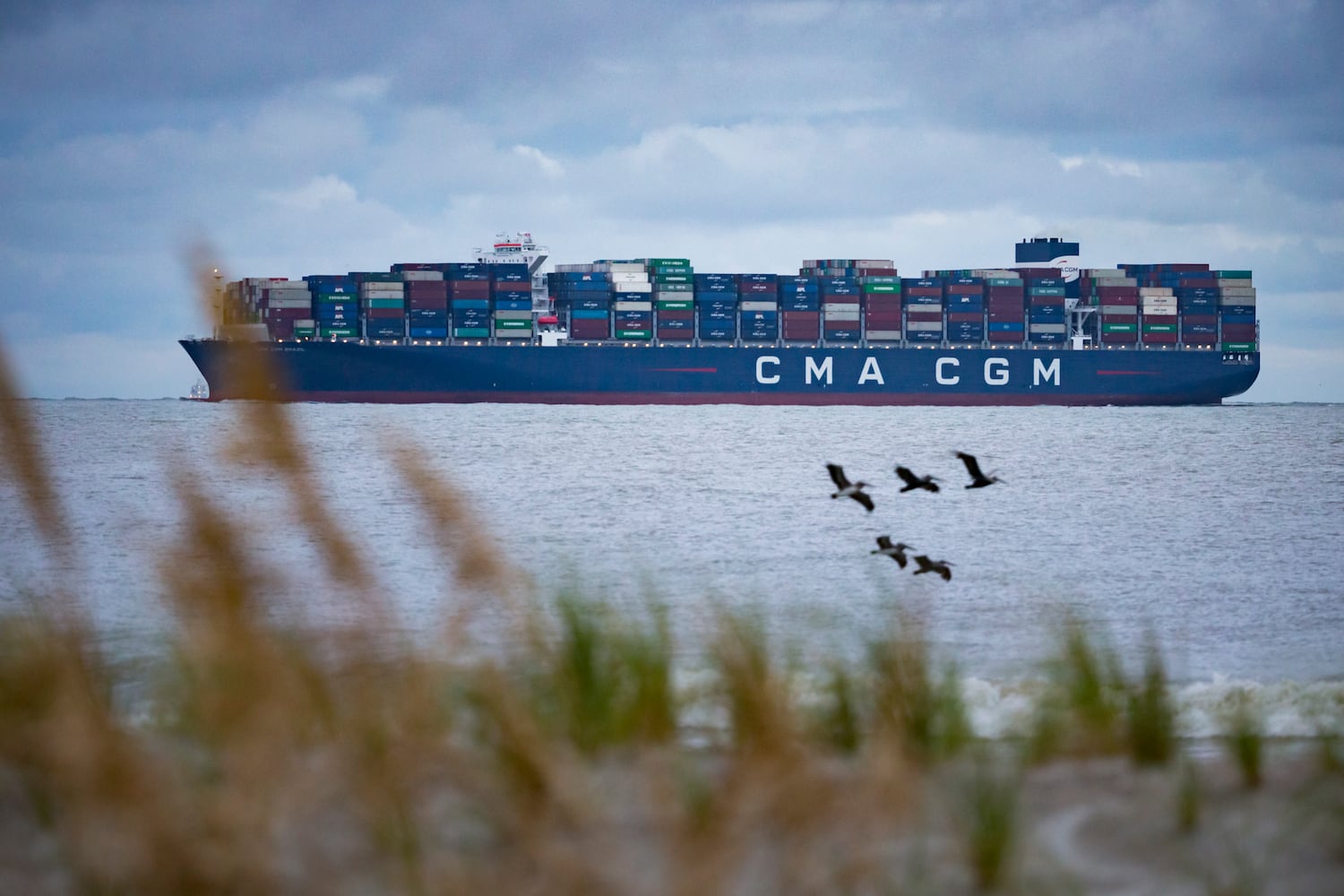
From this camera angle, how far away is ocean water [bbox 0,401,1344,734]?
7.72 m

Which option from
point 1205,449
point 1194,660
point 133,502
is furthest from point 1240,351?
point 1194,660

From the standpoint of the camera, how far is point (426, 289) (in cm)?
5478

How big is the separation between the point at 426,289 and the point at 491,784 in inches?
2101

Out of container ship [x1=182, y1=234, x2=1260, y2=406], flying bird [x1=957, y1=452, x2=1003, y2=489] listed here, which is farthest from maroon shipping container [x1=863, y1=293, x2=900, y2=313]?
flying bird [x1=957, y1=452, x2=1003, y2=489]

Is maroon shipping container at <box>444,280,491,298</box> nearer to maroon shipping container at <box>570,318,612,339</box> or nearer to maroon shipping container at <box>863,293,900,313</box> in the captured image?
maroon shipping container at <box>570,318,612,339</box>

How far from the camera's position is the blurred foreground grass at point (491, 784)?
7.91 feet

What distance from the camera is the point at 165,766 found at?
313cm

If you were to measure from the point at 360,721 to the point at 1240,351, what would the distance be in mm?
63613

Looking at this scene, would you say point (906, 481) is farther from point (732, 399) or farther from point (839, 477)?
point (732, 399)

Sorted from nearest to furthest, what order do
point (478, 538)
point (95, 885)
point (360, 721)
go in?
point (478, 538)
point (95, 885)
point (360, 721)

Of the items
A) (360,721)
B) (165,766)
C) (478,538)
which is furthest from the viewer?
(165,766)

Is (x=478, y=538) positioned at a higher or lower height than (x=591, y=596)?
higher

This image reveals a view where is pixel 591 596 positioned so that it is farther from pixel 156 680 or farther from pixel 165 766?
pixel 165 766

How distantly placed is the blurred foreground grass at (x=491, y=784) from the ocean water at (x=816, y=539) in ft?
0.60
